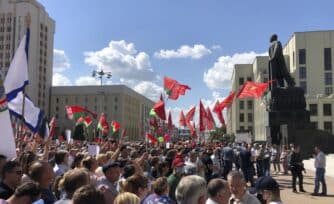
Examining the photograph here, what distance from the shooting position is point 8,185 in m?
4.88

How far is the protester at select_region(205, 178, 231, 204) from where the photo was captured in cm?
444

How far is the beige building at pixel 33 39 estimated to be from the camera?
112 meters

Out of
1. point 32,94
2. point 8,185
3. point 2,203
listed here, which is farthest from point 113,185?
point 32,94

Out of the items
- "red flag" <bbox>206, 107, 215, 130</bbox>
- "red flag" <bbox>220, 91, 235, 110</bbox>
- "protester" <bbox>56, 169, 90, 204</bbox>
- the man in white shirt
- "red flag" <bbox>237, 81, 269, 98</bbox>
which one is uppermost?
"red flag" <bbox>237, 81, 269, 98</bbox>

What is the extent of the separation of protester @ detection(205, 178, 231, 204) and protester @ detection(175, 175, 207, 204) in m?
0.15

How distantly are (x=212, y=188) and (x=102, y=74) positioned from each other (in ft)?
198

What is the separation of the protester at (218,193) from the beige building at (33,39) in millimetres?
111730

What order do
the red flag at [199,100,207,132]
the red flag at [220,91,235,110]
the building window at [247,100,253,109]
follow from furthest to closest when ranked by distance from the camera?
the building window at [247,100,253,109] → the red flag at [199,100,207,132] → the red flag at [220,91,235,110]

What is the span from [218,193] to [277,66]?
2346 centimetres

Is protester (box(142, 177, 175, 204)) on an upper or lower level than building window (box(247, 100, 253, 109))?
lower

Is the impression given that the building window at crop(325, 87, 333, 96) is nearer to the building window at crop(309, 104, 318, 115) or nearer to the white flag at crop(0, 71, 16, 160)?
the building window at crop(309, 104, 318, 115)

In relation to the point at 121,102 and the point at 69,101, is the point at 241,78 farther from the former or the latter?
the point at 69,101

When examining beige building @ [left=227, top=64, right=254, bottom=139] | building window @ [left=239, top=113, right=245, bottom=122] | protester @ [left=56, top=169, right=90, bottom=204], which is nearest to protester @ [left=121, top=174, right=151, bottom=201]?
protester @ [left=56, top=169, right=90, bottom=204]

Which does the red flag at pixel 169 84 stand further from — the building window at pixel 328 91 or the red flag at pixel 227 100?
the building window at pixel 328 91
